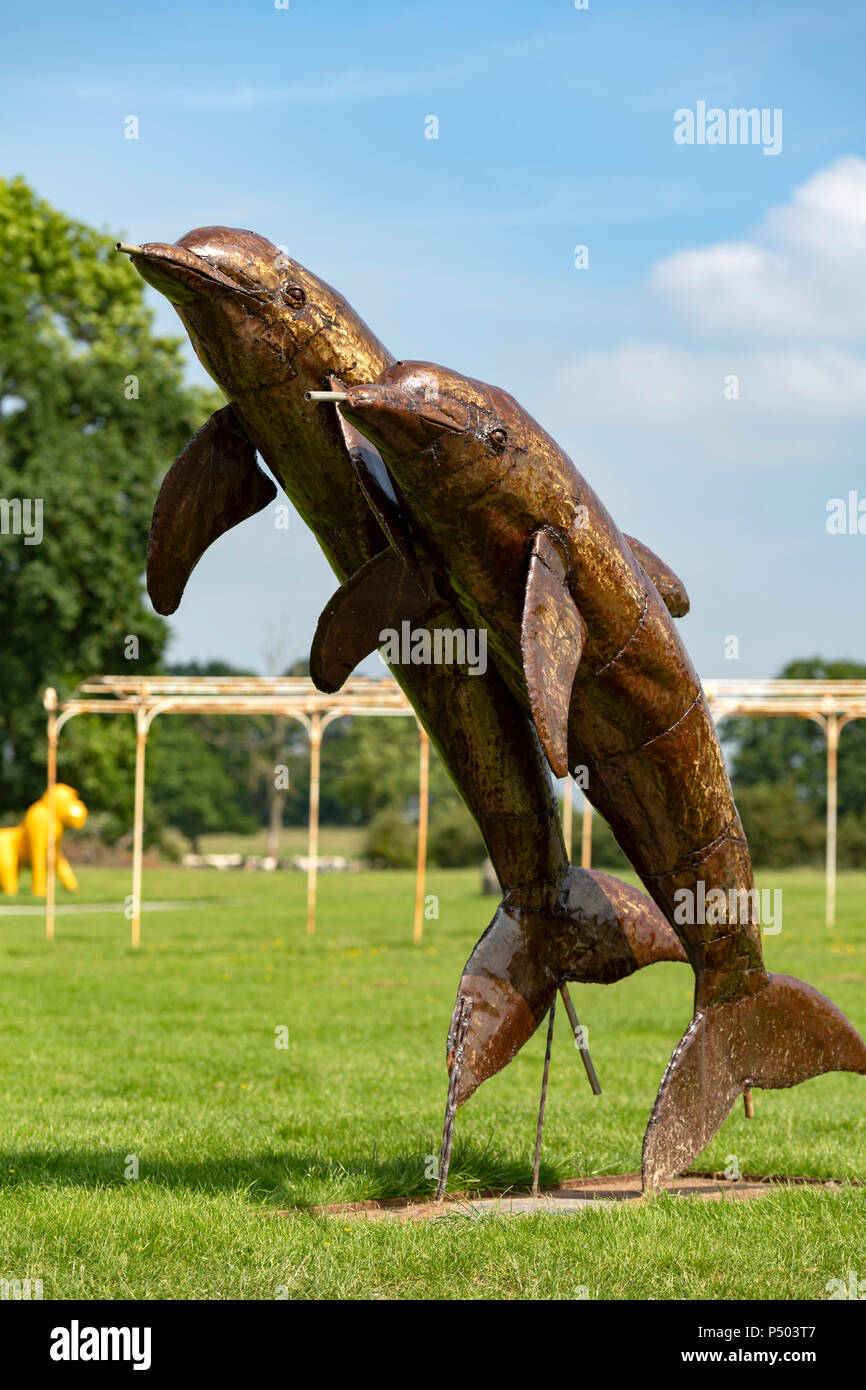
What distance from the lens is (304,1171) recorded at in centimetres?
729

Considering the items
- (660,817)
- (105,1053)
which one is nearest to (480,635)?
(660,817)

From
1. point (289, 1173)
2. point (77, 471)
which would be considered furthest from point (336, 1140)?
point (77, 471)

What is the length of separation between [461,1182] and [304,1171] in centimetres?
82

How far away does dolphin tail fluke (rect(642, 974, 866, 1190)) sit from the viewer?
653 cm

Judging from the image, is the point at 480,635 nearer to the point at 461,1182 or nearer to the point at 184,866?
the point at 461,1182

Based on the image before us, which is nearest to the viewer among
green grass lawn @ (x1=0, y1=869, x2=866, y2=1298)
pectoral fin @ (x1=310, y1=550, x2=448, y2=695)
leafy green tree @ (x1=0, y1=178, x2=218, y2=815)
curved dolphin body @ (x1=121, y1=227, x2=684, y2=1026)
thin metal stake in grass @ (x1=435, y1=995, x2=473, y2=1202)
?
curved dolphin body @ (x1=121, y1=227, x2=684, y2=1026)

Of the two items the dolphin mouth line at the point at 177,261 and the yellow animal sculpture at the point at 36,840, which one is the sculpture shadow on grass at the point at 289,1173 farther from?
the yellow animal sculpture at the point at 36,840

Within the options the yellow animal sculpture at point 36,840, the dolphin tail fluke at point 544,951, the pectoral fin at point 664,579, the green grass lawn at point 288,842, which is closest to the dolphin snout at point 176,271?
the pectoral fin at point 664,579

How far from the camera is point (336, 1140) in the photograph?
831 cm

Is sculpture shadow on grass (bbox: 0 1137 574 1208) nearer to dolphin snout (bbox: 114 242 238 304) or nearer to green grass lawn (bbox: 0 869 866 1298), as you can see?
green grass lawn (bbox: 0 869 866 1298)

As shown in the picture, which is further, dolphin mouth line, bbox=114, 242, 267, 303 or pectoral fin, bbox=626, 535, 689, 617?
pectoral fin, bbox=626, 535, 689, 617

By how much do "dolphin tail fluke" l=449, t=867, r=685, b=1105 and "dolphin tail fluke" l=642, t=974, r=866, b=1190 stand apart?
45cm

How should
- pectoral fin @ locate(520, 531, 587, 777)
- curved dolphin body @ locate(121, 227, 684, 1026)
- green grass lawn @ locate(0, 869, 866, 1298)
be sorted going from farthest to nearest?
green grass lawn @ locate(0, 869, 866, 1298) < curved dolphin body @ locate(121, 227, 684, 1026) < pectoral fin @ locate(520, 531, 587, 777)

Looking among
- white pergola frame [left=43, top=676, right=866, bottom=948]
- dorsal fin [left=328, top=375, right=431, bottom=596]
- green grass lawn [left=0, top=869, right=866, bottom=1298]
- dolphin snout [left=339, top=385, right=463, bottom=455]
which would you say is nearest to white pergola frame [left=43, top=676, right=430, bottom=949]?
white pergola frame [left=43, top=676, right=866, bottom=948]
